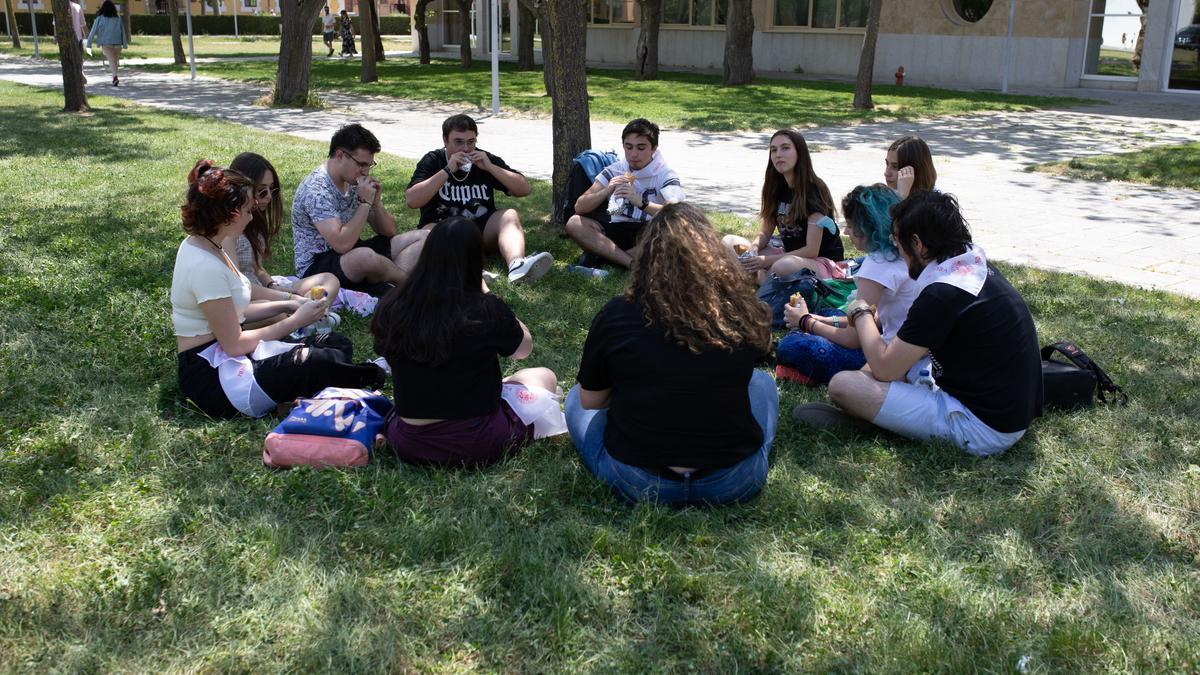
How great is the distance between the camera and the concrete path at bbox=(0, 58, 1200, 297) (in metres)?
8.14

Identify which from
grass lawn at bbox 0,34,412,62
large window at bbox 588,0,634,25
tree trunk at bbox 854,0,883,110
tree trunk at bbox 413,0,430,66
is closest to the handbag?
tree trunk at bbox 854,0,883,110

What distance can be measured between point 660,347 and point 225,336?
75.8 inches

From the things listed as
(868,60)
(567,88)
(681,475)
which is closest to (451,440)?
(681,475)

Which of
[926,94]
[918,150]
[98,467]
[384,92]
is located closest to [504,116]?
[384,92]

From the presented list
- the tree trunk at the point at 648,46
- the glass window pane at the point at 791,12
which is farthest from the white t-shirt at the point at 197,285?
the glass window pane at the point at 791,12

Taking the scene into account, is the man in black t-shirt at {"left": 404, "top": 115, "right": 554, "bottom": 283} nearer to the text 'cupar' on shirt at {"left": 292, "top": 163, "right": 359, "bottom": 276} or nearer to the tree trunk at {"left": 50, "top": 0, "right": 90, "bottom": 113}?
the text 'cupar' on shirt at {"left": 292, "top": 163, "right": 359, "bottom": 276}

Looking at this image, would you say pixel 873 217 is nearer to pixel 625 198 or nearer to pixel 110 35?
pixel 625 198

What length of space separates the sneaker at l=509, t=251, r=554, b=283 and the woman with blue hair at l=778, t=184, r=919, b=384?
7.30 ft

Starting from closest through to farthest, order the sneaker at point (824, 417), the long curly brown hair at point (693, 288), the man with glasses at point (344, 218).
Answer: the long curly brown hair at point (693, 288) → the sneaker at point (824, 417) → the man with glasses at point (344, 218)

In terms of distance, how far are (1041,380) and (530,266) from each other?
3.41m

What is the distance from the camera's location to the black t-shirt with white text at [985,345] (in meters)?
3.80

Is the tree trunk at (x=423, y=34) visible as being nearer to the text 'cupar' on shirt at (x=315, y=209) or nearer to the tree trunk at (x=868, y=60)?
the tree trunk at (x=868, y=60)

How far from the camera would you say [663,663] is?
9.04 ft

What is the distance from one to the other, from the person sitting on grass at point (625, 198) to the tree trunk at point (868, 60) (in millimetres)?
11865
